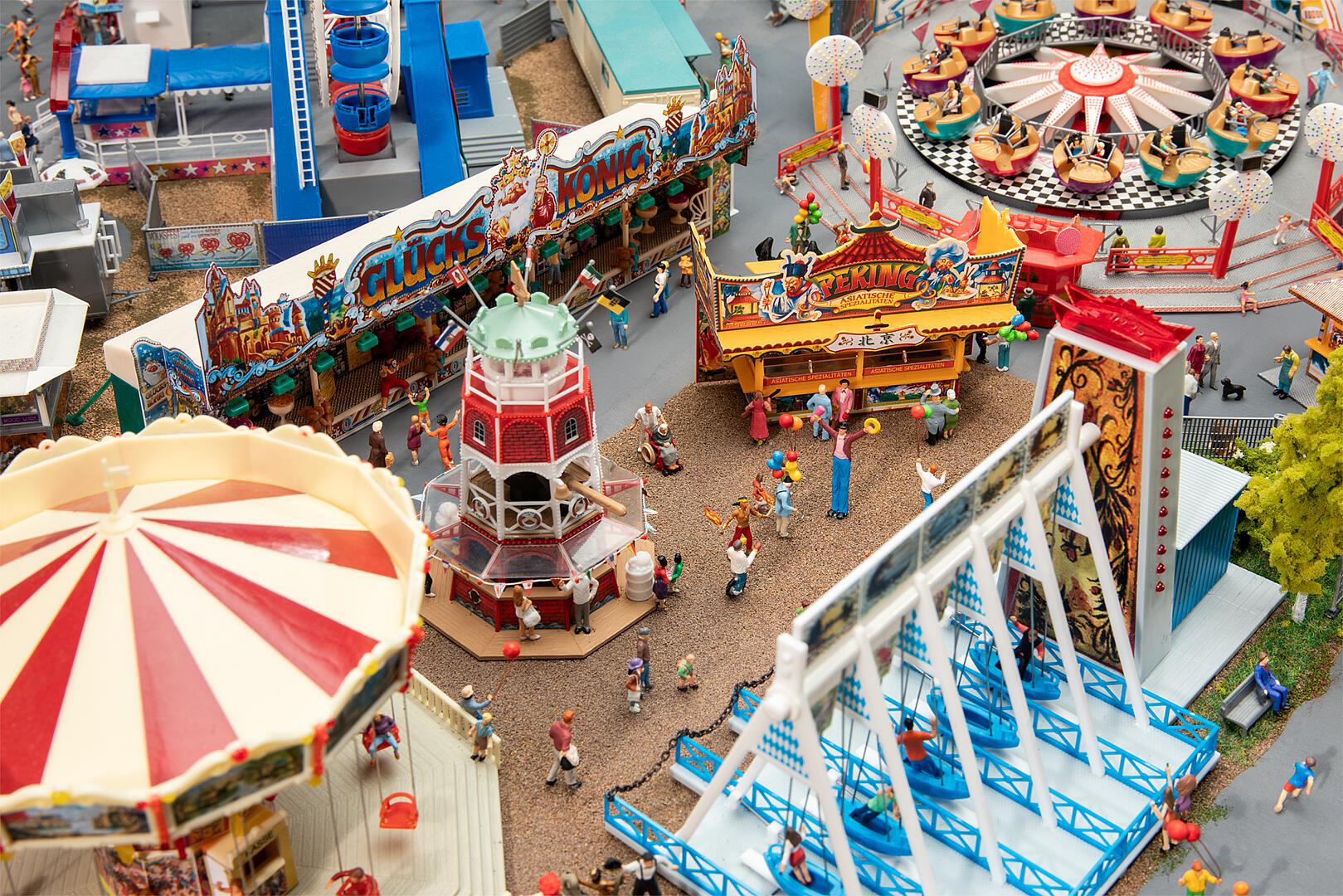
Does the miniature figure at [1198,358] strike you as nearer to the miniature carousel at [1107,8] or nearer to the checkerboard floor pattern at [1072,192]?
the checkerboard floor pattern at [1072,192]

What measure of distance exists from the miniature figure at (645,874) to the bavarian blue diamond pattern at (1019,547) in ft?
23.5

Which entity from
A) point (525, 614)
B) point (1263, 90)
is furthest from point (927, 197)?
point (525, 614)

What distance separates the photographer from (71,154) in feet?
145

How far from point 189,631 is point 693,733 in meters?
9.34

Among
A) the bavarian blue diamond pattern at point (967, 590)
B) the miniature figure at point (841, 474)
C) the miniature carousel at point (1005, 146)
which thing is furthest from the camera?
the miniature carousel at point (1005, 146)

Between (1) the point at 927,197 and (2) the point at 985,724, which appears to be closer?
(2) the point at 985,724

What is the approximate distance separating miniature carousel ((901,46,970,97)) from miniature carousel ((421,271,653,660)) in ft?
58.9

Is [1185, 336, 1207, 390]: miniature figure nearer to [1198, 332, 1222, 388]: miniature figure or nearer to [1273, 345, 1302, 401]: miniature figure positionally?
[1198, 332, 1222, 388]: miniature figure

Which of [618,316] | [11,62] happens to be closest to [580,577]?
[618,316]

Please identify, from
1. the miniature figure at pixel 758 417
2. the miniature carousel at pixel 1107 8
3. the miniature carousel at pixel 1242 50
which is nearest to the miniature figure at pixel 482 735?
the miniature figure at pixel 758 417

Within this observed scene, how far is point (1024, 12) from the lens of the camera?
4803 centimetres

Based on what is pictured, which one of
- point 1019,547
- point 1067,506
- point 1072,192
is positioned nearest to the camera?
point 1019,547

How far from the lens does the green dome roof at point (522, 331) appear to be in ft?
92.0

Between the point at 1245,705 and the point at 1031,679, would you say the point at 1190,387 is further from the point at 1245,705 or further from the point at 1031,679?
the point at 1031,679
